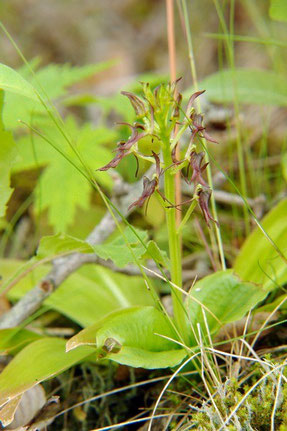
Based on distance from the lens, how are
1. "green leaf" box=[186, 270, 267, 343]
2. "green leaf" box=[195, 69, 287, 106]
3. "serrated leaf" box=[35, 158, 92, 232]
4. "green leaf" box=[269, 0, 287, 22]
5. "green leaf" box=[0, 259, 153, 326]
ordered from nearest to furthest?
"green leaf" box=[186, 270, 267, 343] < "green leaf" box=[0, 259, 153, 326] < "green leaf" box=[269, 0, 287, 22] < "serrated leaf" box=[35, 158, 92, 232] < "green leaf" box=[195, 69, 287, 106]

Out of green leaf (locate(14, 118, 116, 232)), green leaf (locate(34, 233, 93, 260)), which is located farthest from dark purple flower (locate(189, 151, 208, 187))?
green leaf (locate(14, 118, 116, 232))

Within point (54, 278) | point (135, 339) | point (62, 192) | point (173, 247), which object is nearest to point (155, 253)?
point (173, 247)

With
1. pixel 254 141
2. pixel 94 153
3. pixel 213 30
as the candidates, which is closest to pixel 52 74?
pixel 94 153

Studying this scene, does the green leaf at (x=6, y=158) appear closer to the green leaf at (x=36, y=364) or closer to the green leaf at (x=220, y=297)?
the green leaf at (x=36, y=364)

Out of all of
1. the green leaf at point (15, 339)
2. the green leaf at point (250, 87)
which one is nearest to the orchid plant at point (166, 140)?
the green leaf at point (15, 339)

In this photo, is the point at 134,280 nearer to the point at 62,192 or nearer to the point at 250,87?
the point at 62,192

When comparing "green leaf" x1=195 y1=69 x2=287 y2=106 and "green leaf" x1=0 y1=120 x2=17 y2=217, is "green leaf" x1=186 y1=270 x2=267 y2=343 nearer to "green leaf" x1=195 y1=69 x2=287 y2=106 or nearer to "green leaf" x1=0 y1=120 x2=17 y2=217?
"green leaf" x1=0 y1=120 x2=17 y2=217
